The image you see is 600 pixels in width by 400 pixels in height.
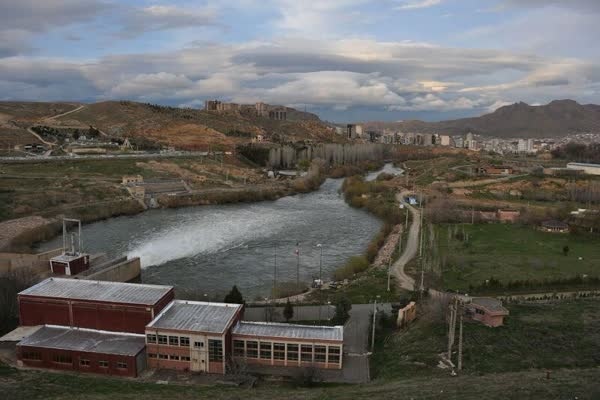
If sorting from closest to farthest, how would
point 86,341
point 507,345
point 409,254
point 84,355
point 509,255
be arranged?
point 84,355 < point 507,345 < point 86,341 < point 509,255 < point 409,254

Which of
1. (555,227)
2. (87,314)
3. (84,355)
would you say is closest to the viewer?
(84,355)

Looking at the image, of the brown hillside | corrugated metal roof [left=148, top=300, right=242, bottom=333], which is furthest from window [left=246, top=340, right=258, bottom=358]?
the brown hillside

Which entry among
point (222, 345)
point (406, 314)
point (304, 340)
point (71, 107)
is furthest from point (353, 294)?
point (71, 107)

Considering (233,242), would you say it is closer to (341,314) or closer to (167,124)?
(341,314)

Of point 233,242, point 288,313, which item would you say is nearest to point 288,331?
point 288,313

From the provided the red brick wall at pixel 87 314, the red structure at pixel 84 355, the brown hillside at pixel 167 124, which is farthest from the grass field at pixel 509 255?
the brown hillside at pixel 167 124

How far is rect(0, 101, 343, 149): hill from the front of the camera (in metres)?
104

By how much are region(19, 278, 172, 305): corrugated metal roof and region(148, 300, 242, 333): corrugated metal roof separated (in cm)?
94

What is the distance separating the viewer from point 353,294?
28.3m

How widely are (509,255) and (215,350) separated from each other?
26086 millimetres

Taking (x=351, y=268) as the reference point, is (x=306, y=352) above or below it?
above

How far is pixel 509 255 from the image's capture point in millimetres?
37469

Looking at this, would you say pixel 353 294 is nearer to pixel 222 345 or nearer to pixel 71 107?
pixel 222 345

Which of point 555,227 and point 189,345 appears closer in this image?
point 189,345
